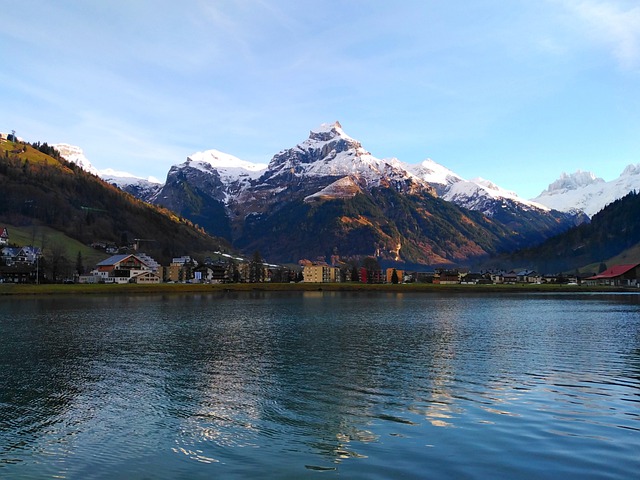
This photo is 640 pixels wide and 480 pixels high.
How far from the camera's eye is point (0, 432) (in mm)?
26109

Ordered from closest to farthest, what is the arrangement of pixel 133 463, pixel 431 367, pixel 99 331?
pixel 133 463 → pixel 431 367 → pixel 99 331

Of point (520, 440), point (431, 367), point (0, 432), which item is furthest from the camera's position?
point (431, 367)

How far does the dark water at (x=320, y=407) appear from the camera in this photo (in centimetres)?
2133

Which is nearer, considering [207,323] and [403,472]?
[403,472]

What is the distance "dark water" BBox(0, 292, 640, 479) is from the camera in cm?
2133

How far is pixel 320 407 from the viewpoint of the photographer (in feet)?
102

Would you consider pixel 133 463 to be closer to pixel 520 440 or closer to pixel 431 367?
pixel 520 440

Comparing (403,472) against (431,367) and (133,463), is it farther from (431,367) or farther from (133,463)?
(431,367)

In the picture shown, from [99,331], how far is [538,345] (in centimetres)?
5593

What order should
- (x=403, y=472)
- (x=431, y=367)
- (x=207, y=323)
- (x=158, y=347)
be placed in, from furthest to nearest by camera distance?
(x=207, y=323), (x=158, y=347), (x=431, y=367), (x=403, y=472)

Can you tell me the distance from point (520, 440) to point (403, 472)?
7.02m

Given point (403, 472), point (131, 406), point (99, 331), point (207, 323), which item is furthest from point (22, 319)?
point (403, 472)

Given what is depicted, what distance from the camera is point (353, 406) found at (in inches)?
1220

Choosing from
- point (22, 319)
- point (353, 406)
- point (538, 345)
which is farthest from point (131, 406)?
point (22, 319)
